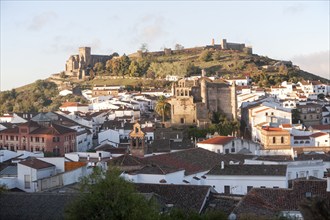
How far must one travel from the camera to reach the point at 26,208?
785 inches

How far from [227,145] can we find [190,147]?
2.52 m

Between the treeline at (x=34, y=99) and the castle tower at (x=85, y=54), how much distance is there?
1293 cm

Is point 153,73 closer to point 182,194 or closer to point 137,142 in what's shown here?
point 137,142

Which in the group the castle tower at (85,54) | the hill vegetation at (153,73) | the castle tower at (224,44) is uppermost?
the castle tower at (224,44)

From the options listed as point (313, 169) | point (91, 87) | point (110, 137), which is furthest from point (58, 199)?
point (91, 87)

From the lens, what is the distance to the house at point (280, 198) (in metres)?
19.9

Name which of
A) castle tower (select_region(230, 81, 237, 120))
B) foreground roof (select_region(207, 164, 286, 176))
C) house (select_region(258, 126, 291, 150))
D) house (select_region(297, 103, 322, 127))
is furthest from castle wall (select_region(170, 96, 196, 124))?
foreground roof (select_region(207, 164, 286, 176))

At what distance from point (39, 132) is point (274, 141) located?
17.1m

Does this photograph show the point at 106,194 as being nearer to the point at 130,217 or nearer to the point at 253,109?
the point at 130,217

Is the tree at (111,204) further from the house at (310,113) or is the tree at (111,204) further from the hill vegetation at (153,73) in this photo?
the hill vegetation at (153,73)

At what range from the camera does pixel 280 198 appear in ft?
69.9

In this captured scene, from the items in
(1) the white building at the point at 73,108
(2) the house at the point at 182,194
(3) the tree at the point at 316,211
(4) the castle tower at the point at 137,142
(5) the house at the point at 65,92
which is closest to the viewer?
(3) the tree at the point at 316,211

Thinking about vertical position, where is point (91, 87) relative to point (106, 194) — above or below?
above

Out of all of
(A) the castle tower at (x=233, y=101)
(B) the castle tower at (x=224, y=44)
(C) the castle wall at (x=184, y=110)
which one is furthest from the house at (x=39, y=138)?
(B) the castle tower at (x=224, y=44)
